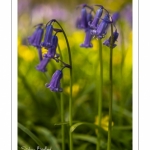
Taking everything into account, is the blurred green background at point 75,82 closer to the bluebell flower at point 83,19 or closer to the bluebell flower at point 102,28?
the bluebell flower at point 83,19

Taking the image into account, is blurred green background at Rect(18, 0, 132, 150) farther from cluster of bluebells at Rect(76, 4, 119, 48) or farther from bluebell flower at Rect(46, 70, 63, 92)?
bluebell flower at Rect(46, 70, 63, 92)

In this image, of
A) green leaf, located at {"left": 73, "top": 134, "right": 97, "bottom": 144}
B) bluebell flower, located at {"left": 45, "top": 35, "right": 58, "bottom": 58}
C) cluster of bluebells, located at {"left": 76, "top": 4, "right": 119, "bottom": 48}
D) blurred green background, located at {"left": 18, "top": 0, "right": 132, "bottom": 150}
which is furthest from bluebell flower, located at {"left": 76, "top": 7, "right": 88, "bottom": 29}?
green leaf, located at {"left": 73, "top": 134, "right": 97, "bottom": 144}

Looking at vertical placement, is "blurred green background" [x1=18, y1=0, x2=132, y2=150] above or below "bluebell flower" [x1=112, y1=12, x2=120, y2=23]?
below
